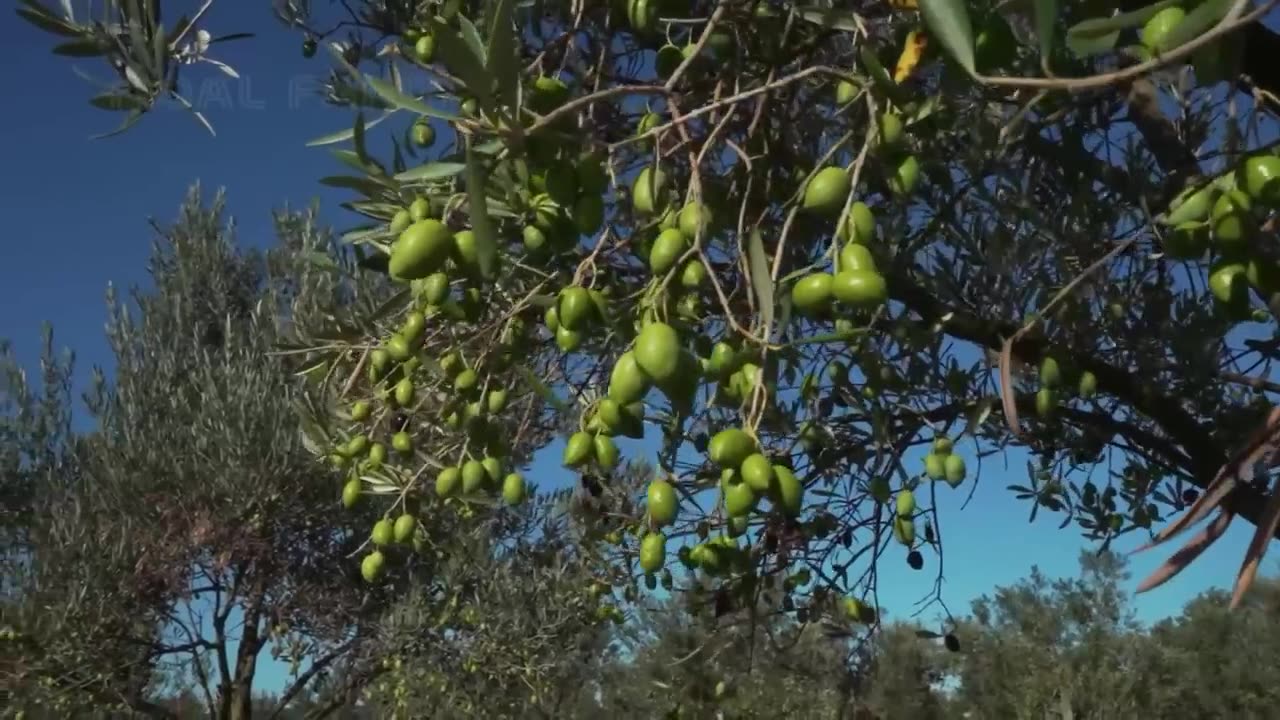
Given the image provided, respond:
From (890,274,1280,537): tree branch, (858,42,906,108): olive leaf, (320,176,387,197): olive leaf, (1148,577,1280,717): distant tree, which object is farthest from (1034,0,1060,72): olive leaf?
(1148,577,1280,717): distant tree

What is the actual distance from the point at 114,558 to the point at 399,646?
2.54 m

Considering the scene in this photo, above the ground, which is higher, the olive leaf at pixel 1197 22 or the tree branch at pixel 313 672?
the tree branch at pixel 313 672

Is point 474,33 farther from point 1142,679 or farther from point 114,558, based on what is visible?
point 1142,679

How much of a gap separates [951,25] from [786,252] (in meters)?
1.04

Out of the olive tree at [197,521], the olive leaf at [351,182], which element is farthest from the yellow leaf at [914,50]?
the olive tree at [197,521]

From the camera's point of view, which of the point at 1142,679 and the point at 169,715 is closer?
the point at 169,715

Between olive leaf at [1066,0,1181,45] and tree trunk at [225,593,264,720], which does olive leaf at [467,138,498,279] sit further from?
tree trunk at [225,593,264,720]

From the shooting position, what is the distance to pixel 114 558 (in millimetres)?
8062

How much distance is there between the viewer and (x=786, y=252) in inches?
79.4

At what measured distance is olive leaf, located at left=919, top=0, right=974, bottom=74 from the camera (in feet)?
3.18

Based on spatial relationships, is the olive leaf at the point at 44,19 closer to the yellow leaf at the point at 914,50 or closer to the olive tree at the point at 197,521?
the yellow leaf at the point at 914,50

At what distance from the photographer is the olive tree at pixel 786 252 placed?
3.95ft

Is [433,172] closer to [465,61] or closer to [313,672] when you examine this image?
[465,61]

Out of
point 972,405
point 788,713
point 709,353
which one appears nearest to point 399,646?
point 972,405
